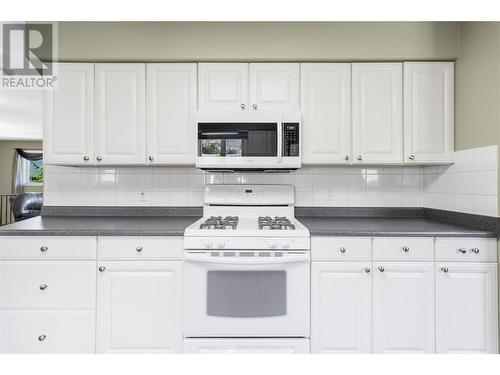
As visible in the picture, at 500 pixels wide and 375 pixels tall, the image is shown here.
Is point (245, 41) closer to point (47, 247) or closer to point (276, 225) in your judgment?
point (276, 225)

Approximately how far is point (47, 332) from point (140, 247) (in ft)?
2.44

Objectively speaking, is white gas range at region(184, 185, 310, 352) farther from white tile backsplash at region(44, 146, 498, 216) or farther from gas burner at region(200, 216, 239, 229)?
white tile backsplash at region(44, 146, 498, 216)

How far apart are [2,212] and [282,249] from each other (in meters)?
8.51

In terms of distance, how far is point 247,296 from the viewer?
1867 millimetres

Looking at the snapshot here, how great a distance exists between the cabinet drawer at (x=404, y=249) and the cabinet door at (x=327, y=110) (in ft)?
2.15

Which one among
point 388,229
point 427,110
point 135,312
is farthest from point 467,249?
point 135,312

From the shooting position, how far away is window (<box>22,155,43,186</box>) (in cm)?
861

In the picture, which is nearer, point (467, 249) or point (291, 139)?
point (467, 249)

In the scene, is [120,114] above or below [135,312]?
above

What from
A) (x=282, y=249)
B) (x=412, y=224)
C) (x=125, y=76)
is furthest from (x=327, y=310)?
(x=125, y=76)

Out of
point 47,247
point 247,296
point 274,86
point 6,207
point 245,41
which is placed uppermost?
point 245,41

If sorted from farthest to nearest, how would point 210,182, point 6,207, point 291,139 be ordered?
1. point 6,207
2. point 210,182
3. point 291,139

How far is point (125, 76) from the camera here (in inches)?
90.0

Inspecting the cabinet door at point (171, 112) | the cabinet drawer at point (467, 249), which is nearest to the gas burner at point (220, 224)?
the cabinet door at point (171, 112)
